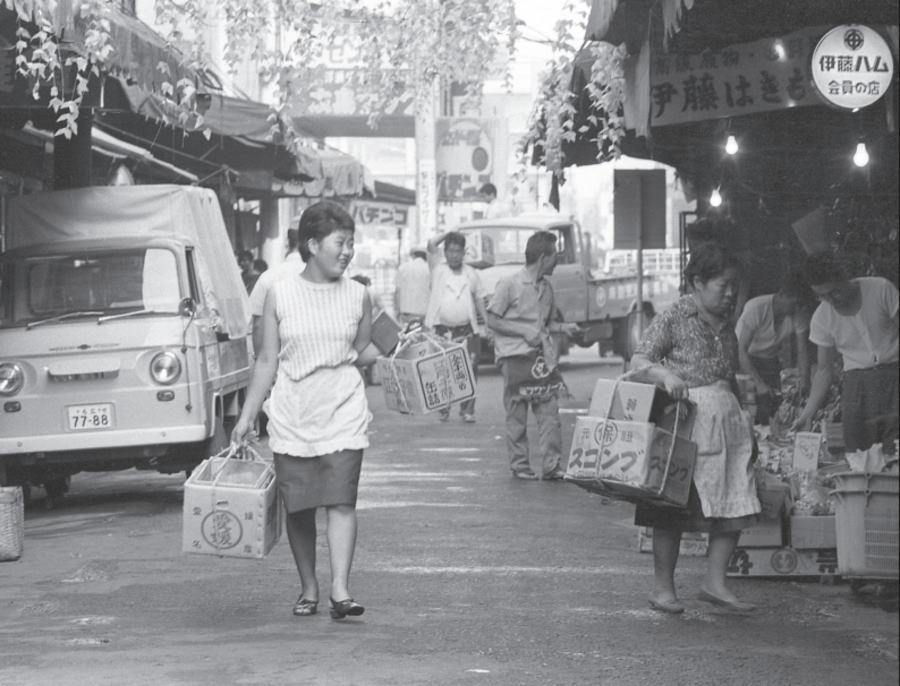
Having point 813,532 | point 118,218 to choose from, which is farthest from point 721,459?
point 118,218

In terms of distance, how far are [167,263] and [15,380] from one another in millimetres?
1543

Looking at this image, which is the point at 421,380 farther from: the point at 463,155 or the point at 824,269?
the point at 463,155

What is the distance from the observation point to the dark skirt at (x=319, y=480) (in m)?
7.85

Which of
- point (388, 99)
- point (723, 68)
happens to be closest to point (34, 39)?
A: point (388, 99)

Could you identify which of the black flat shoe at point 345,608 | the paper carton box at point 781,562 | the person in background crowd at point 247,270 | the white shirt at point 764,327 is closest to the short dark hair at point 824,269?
the paper carton box at point 781,562

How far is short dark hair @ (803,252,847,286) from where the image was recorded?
9.10 metres

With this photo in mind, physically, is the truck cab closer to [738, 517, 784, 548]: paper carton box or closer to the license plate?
the license plate

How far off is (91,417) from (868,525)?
8.27 metres

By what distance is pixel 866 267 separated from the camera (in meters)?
13.2

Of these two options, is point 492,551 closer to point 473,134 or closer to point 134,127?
point 134,127

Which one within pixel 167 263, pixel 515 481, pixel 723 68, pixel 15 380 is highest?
pixel 723 68

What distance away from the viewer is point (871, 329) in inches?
367

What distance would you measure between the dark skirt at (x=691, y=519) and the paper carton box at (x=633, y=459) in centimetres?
20

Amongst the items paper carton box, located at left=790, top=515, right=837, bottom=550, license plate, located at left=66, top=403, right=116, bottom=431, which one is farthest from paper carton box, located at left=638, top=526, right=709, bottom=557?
license plate, located at left=66, top=403, right=116, bottom=431
